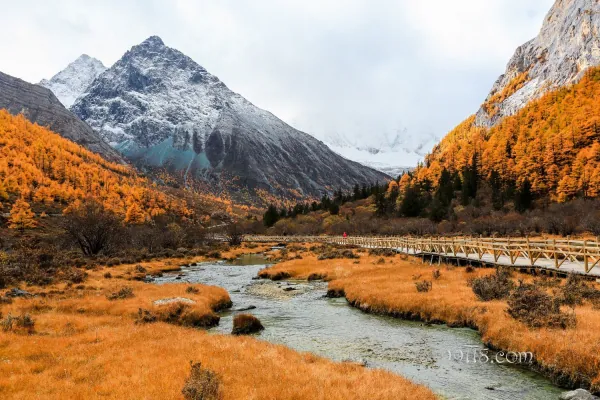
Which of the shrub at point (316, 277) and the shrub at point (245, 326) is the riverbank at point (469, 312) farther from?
the shrub at point (245, 326)

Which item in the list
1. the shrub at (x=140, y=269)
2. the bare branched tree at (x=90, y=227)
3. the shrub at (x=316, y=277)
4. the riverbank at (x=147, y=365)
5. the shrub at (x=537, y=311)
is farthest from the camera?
the bare branched tree at (x=90, y=227)

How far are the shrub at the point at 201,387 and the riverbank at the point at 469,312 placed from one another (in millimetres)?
12121

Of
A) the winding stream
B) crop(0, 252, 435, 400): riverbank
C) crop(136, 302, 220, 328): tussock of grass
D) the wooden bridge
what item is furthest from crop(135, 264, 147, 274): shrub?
the wooden bridge

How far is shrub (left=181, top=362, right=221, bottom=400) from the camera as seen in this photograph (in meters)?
10.2

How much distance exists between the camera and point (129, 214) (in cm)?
15662

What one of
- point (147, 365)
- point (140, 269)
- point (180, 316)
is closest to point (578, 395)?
point (147, 365)

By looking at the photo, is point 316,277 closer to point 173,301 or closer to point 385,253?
point 385,253

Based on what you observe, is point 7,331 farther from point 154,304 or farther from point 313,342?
point 313,342

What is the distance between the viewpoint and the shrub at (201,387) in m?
10.2

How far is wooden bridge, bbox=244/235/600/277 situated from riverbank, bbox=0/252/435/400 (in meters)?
19.4

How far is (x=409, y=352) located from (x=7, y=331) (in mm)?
18385

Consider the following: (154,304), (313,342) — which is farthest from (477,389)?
(154,304)

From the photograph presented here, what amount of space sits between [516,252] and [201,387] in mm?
31166

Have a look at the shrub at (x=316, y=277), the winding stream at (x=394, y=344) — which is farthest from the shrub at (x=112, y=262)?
the winding stream at (x=394, y=344)
